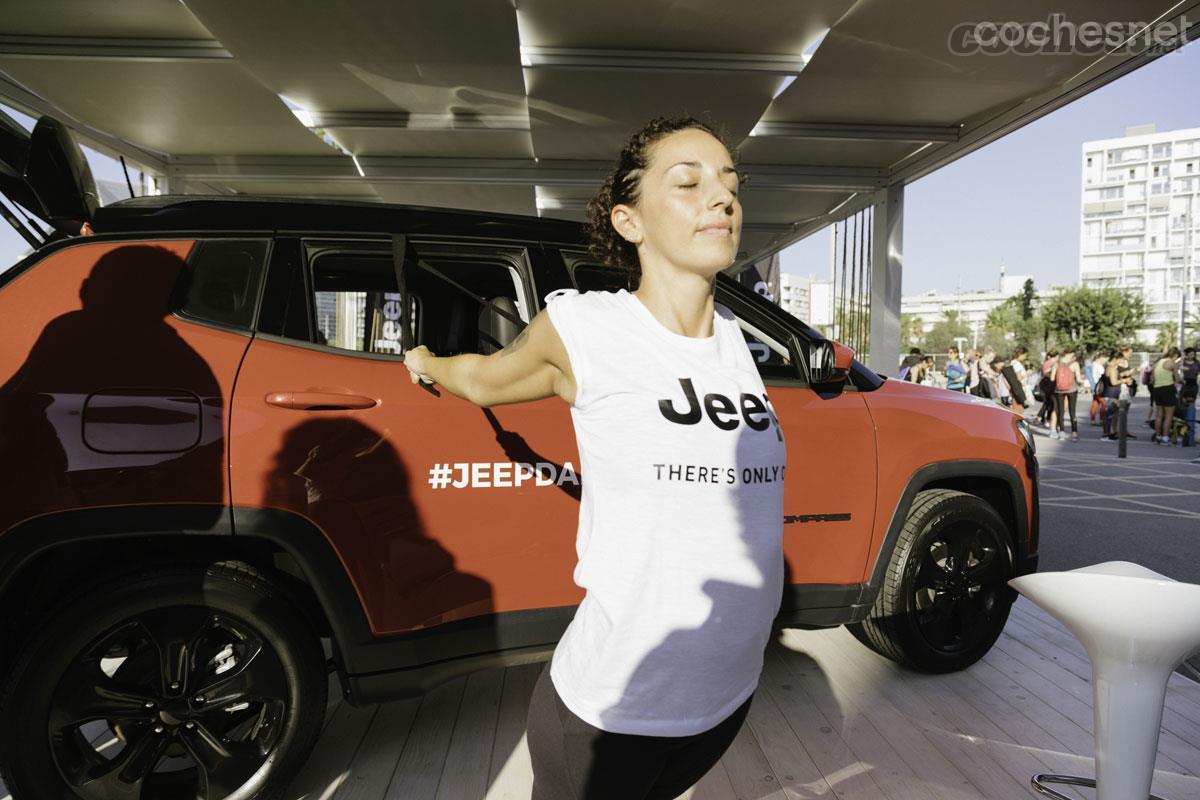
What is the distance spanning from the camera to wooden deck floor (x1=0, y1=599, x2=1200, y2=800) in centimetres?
254

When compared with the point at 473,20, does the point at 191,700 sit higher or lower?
lower

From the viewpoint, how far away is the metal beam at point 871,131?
8359 millimetres

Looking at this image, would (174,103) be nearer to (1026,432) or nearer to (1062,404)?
(1026,432)

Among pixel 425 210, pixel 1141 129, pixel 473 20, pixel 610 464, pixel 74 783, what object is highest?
pixel 1141 129

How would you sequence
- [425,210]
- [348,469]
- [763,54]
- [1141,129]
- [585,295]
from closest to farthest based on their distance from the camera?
1. [585,295]
2. [348,469]
3. [425,210]
4. [763,54]
5. [1141,129]

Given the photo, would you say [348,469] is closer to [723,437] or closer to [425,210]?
[425,210]

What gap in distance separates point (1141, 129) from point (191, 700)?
141 metres

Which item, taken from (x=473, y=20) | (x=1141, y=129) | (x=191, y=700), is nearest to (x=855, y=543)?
(x=191, y=700)

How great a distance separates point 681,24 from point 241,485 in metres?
5.36

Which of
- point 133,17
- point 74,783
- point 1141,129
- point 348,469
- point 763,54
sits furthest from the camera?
point 1141,129

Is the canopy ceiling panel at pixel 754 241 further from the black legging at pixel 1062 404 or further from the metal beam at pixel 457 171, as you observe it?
the black legging at pixel 1062 404

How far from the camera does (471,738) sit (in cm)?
286

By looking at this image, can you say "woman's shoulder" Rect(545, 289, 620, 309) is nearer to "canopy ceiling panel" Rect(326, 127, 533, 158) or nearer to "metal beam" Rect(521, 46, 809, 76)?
"metal beam" Rect(521, 46, 809, 76)

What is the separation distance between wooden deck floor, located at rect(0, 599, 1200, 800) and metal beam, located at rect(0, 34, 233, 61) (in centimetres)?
590
